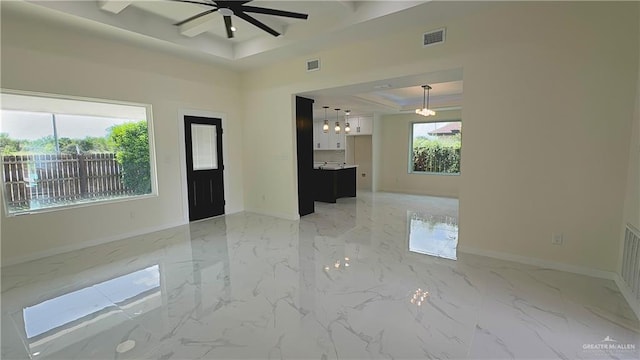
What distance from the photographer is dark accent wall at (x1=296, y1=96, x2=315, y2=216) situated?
589 centimetres

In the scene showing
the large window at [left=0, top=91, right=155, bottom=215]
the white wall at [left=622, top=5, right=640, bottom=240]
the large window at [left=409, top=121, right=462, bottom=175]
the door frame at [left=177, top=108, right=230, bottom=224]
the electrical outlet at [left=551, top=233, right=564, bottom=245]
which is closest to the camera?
the white wall at [left=622, top=5, right=640, bottom=240]

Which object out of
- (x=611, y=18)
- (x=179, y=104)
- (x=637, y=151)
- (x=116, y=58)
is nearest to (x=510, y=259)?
(x=637, y=151)

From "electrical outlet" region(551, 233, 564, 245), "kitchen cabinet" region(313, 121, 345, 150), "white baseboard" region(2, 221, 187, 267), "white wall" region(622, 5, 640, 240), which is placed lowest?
"white baseboard" region(2, 221, 187, 267)

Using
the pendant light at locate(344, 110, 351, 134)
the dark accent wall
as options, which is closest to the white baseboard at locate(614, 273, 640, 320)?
the dark accent wall

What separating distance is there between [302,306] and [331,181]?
5041mm

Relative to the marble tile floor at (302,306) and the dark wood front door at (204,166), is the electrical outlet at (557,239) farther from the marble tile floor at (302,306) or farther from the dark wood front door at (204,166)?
the dark wood front door at (204,166)

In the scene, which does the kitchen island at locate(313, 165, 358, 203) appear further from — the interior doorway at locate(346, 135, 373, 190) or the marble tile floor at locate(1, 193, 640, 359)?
the marble tile floor at locate(1, 193, 640, 359)

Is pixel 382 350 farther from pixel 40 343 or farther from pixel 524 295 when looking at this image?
pixel 40 343

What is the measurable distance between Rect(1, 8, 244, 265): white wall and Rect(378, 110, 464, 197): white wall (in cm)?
506

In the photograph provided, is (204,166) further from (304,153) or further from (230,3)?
(230,3)

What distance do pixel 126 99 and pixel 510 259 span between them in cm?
589

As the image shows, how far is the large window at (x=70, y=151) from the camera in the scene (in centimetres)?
395

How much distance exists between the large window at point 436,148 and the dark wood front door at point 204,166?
5.82 metres

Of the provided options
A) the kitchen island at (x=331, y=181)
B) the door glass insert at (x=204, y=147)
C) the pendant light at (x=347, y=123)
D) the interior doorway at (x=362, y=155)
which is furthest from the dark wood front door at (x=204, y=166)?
the interior doorway at (x=362, y=155)
